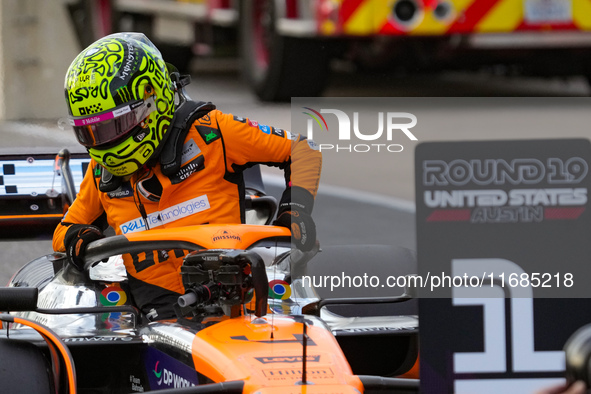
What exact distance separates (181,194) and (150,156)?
6.6 inches

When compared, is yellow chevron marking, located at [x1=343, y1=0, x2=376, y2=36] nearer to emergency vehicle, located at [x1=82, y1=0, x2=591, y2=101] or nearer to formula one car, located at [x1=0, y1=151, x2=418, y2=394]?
emergency vehicle, located at [x1=82, y1=0, x2=591, y2=101]

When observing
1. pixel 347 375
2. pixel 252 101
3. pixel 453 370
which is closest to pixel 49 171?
pixel 347 375

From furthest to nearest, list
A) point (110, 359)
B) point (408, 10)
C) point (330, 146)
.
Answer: point (408, 10), point (110, 359), point (330, 146)

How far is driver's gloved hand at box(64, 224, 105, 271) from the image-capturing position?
10.7ft

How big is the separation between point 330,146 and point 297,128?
3.1 inches

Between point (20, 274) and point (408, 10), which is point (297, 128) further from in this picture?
point (408, 10)

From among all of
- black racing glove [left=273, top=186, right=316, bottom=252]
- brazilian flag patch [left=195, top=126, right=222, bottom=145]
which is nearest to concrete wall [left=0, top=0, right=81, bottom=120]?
brazilian flag patch [left=195, top=126, right=222, bottom=145]

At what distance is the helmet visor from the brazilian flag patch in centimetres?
28

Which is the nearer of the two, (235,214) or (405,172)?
(405,172)

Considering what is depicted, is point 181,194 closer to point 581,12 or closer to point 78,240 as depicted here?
point 78,240

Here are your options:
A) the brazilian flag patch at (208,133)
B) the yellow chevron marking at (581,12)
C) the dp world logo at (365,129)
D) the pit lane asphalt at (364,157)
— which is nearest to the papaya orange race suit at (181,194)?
the brazilian flag patch at (208,133)

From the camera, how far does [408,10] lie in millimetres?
8672

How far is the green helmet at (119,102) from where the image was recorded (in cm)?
333

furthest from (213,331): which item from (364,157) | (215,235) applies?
(364,157)
